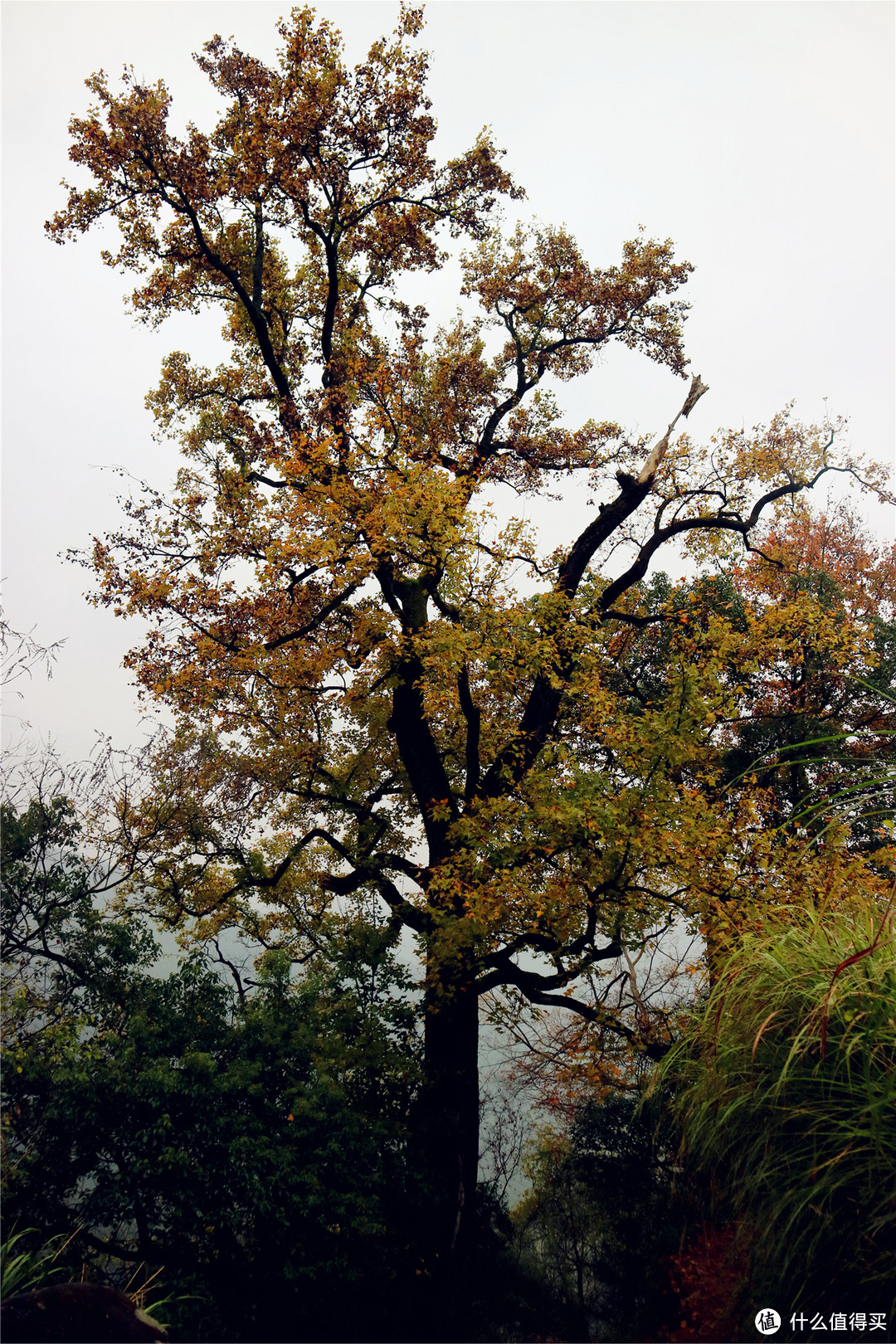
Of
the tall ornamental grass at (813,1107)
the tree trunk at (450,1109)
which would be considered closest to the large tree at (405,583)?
the tree trunk at (450,1109)

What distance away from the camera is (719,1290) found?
24.5 ft

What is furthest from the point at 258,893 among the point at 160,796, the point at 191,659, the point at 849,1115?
the point at 849,1115

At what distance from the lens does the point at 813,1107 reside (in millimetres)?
3814

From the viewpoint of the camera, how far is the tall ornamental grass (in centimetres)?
351

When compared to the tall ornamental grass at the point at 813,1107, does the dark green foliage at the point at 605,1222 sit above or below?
below

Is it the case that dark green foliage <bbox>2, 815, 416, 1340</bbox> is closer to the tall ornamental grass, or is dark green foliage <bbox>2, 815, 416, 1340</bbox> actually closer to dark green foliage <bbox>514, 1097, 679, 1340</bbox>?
dark green foliage <bbox>514, 1097, 679, 1340</bbox>

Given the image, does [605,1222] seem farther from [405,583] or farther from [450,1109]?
[405,583]

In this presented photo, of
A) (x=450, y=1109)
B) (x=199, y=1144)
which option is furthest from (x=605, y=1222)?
(x=199, y=1144)

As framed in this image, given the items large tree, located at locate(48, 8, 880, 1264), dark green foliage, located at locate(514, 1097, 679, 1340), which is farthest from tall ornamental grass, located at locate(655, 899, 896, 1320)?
dark green foliage, located at locate(514, 1097, 679, 1340)

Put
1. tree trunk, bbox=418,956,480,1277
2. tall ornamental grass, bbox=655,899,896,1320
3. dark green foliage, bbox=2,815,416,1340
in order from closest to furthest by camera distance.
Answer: tall ornamental grass, bbox=655,899,896,1320 → dark green foliage, bbox=2,815,416,1340 → tree trunk, bbox=418,956,480,1277

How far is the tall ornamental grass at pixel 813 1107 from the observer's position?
351cm

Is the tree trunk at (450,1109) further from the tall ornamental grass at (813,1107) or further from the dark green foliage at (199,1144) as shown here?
the tall ornamental grass at (813,1107)

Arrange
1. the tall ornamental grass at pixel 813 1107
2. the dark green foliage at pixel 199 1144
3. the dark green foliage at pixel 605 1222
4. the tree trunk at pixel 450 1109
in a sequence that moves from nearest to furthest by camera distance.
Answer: the tall ornamental grass at pixel 813 1107 < the dark green foliage at pixel 199 1144 < the tree trunk at pixel 450 1109 < the dark green foliage at pixel 605 1222

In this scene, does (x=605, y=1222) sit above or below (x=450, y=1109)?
below
